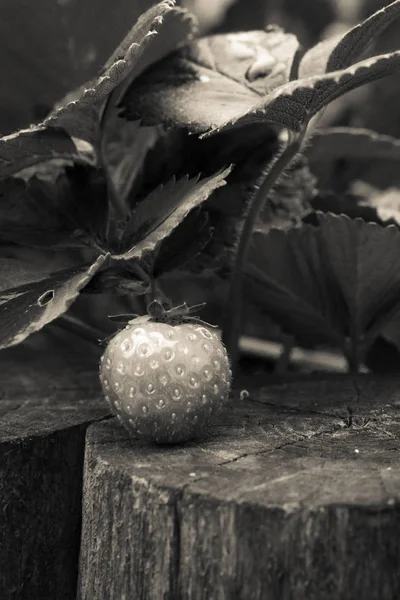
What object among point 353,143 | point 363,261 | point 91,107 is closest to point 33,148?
point 91,107

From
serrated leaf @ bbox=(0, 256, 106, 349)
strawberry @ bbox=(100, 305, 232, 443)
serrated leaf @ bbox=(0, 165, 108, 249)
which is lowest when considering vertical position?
strawberry @ bbox=(100, 305, 232, 443)

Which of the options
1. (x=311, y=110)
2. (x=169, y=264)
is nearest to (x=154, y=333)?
(x=169, y=264)

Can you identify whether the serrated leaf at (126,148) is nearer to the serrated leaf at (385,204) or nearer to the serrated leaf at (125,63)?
the serrated leaf at (125,63)

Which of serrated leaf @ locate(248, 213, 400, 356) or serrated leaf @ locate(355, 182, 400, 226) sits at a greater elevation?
serrated leaf @ locate(355, 182, 400, 226)

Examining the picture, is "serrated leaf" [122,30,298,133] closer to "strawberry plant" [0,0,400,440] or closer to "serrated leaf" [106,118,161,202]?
"strawberry plant" [0,0,400,440]

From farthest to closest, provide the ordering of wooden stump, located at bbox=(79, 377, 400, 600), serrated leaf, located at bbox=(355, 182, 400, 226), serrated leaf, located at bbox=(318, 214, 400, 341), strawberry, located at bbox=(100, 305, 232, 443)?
serrated leaf, located at bbox=(355, 182, 400, 226) < serrated leaf, located at bbox=(318, 214, 400, 341) < strawberry, located at bbox=(100, 305, 232, 443) < wooden stump, located at bbox=(79, 377, 400, 600)

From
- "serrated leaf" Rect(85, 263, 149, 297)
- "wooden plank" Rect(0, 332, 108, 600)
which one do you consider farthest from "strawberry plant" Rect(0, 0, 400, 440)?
"wooden plank" Rect(0, 332, 108, 600)

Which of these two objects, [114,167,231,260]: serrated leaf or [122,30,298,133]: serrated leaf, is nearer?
[114,167,231,260]: serrated leaf
